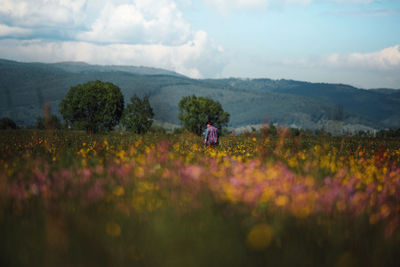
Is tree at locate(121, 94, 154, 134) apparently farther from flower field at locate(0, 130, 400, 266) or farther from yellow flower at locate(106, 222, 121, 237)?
yellow flower at locate(106, 222, 121, 237)

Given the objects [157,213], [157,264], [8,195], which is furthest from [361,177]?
[8,195]

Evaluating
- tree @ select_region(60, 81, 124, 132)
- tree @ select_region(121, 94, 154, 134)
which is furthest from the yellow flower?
tree @ select_region(60, 81, 124, 132)

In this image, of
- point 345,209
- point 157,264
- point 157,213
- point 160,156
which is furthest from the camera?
point 160,156

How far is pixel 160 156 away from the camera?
23.9 ft

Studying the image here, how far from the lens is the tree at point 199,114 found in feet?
311

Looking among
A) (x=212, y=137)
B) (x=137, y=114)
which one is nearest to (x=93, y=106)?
(x=137, y=114)

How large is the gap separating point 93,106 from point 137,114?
987 cm

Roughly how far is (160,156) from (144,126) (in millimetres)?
63316

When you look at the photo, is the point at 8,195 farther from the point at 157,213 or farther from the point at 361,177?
the point at 361,177

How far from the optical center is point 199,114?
96.4 metres

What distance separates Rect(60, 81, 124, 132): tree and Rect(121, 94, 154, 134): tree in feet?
8.98

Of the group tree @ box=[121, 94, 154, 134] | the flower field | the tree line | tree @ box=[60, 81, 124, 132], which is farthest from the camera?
tree @ box=[60, 81, 124, 132]

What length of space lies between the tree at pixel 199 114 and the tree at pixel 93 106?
26.5 meters

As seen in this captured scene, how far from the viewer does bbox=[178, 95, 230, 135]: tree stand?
9481 centimetres
